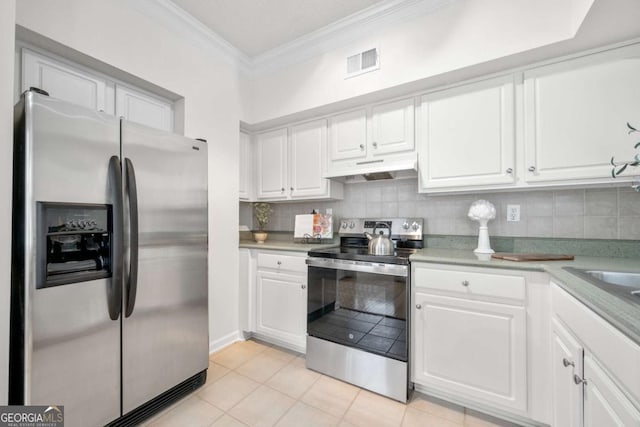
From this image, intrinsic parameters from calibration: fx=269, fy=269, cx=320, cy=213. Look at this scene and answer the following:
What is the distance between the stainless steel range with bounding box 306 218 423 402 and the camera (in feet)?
5.63

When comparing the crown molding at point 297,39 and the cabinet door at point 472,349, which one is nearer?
the cabinet door at point 472,349

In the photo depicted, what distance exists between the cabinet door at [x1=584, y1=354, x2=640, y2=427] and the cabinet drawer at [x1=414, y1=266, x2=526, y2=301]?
20.0 inches

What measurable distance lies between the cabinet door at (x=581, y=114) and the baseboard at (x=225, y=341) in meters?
2.63

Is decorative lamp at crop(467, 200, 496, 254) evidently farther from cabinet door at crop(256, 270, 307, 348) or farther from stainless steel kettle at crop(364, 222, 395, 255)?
cabinet door at crop(256, 270, 307, 348)

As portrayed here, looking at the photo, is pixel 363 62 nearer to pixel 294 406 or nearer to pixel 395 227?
pixel 395 227

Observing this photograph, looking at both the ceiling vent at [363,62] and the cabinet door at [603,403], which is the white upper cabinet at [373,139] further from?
the cabinet door at [603,403]

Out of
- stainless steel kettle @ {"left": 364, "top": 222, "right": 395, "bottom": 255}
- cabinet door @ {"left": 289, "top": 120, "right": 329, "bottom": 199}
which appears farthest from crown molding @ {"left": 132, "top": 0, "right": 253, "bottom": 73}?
stainless steel kettle @ {"left": 364, "top": 222, "right": 395, "bottom": 255}

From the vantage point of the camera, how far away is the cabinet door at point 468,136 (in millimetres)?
1739

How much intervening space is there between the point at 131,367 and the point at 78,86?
5.67 feet

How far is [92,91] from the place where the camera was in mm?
1770

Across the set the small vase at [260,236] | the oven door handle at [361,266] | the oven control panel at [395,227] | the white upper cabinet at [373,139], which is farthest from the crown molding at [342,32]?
the oven door handle at [361,266]

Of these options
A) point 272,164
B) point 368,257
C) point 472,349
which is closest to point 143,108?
point 272,164

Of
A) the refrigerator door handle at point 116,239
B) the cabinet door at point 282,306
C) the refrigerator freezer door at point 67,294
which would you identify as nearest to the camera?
the refrigerator freezer door at point 67,294

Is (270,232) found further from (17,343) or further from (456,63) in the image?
(456,63)
